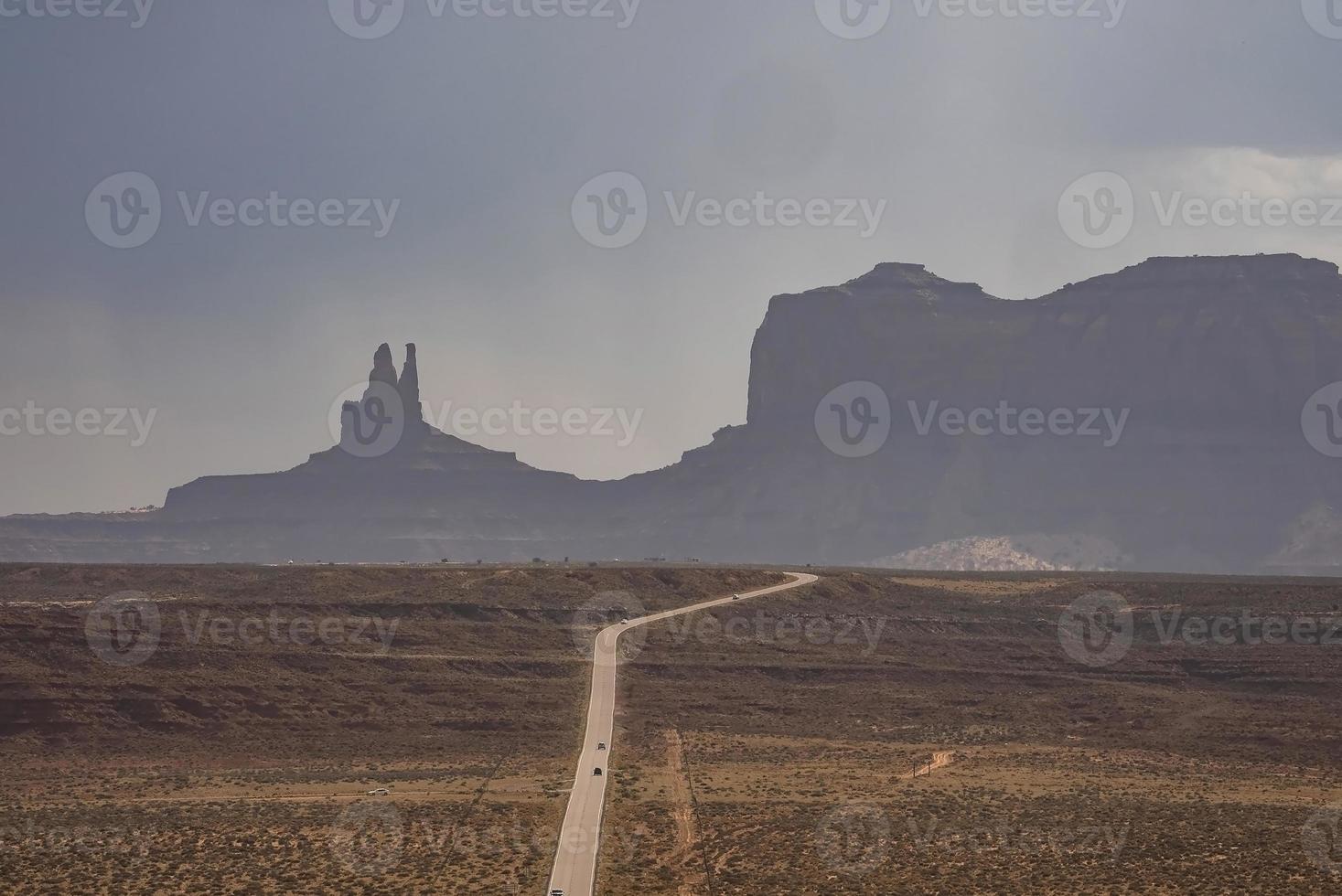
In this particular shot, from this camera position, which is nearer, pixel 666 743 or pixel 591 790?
pixel 591 790

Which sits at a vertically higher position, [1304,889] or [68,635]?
[68,635]

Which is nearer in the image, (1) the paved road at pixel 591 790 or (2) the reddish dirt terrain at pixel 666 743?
(1) the paved road at pixel 591 790

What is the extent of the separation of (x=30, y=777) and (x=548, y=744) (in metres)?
21.2

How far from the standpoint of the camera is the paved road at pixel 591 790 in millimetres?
39094

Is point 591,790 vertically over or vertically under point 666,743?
under

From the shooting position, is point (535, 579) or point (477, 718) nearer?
point (477, 718)

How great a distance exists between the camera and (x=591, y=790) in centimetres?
5116

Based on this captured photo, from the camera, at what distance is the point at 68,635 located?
71250mm

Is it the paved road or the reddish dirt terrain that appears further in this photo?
the reddish dirt terrain

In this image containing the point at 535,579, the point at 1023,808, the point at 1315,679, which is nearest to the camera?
the point at 1023,808

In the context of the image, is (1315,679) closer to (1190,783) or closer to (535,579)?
(1190,783)

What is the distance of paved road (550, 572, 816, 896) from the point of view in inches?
1539

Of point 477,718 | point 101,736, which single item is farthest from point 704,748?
point 101,736

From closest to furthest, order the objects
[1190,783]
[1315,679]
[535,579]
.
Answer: [1190,783]
[1315,679]
[535,579]
